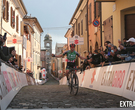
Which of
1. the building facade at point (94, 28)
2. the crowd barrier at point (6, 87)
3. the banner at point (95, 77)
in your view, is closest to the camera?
the crowd barrier at point (6, 87)

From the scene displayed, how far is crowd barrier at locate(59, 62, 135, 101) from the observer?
7.59m

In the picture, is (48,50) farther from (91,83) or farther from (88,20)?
(91,83)

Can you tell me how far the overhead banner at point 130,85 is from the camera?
7233 millimetres

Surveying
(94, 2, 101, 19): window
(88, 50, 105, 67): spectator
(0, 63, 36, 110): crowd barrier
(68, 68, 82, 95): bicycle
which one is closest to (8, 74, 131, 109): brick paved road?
(0, 63, 36, 110): crowd barrier

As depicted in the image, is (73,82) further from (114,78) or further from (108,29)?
(108,29)

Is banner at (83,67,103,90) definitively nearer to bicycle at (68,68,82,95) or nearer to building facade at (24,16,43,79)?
bicycle at (68,68,82,95)

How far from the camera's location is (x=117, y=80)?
8930mm

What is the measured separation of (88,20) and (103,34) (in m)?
7.60

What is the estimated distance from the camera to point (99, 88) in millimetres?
11195

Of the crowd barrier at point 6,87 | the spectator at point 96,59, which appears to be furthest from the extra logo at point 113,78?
the crowd barrier at point 6,87

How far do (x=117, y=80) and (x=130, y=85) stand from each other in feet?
4.65

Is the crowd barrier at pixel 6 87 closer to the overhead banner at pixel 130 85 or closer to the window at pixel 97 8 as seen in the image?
the overhead banner at pixel 130 85

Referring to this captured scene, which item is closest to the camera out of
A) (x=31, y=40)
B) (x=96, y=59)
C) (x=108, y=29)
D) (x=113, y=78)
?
(x=113, y=78)

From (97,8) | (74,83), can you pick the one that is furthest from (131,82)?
(97,8)
